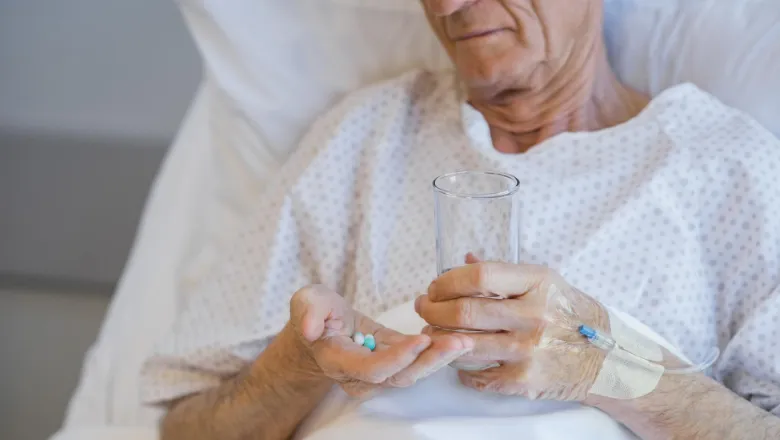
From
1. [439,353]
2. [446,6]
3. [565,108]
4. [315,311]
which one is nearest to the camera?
[439,353]

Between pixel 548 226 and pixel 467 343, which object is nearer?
pixel 467 343

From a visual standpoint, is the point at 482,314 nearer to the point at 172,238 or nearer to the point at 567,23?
the point at 567,23

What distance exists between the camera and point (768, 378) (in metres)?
0.95

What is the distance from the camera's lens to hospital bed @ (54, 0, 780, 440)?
1177 mm

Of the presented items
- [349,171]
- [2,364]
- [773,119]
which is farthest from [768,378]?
[2,364]

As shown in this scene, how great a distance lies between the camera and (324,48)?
1.32 metres

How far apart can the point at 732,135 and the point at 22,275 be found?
1.47 meters

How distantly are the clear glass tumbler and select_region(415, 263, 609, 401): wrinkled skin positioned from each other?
5 cm

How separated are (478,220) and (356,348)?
0.59 ft

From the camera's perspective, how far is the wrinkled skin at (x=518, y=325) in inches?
30.4

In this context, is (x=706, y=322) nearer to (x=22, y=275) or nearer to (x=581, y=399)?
(x=581, y=399)

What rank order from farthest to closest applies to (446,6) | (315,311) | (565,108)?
(565,108) < (446,6) < (315,311)

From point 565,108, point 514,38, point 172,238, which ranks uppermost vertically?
point 514,38

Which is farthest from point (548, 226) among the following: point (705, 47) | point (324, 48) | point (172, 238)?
point (172, 238)
